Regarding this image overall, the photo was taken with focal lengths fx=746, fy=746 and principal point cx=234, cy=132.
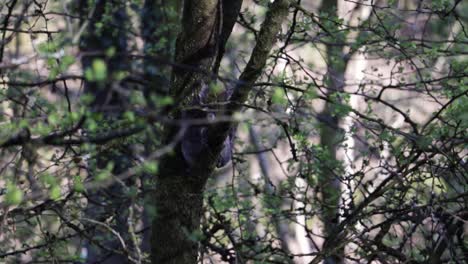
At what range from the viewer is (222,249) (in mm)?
5016

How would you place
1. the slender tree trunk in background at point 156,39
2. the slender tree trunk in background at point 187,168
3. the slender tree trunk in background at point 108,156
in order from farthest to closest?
the slender tree trunk in background at point 156,39, the slender tree trunk in background at point 108,156, the slender tree trunk in background at point 187,168

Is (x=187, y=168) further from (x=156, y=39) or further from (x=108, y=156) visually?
(x=156, y=39)

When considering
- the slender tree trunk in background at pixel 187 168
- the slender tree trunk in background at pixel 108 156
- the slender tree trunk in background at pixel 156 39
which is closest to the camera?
the slender tree trunk in background at pixel 187 168

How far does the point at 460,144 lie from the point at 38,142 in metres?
2.86

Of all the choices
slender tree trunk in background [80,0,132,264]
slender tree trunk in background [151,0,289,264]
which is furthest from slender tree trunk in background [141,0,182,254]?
slender tree trunk in background [151,0,289,264]

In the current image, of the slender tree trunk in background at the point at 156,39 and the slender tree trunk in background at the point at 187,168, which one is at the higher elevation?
the slender tree trunk in background at the point at 156,39

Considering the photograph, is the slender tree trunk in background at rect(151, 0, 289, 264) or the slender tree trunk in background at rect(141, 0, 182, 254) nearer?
the slender tree trunk in background at rect(151, 0, 289, 264)

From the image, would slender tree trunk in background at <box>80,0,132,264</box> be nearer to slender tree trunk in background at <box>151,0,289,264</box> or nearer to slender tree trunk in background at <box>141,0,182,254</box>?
slender tree trunk in background at <box>141,0,182,254</box>

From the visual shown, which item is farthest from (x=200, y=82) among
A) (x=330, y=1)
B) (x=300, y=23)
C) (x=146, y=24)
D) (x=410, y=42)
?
(x=330, y=1)

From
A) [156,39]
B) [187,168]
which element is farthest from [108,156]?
[187,168]

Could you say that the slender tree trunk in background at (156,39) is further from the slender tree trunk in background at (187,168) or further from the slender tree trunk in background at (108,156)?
the slender tree trunk in background at (187,168)

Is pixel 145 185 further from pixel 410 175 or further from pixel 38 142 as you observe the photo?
pixel 38 142

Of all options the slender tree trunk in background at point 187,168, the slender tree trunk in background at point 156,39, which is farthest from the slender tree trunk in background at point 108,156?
the slender tree trunk in background at point 187,168

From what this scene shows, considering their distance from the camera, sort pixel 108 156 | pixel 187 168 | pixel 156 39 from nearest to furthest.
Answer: pixel 187 168 → pixel 108 156 → pixel 156 39
